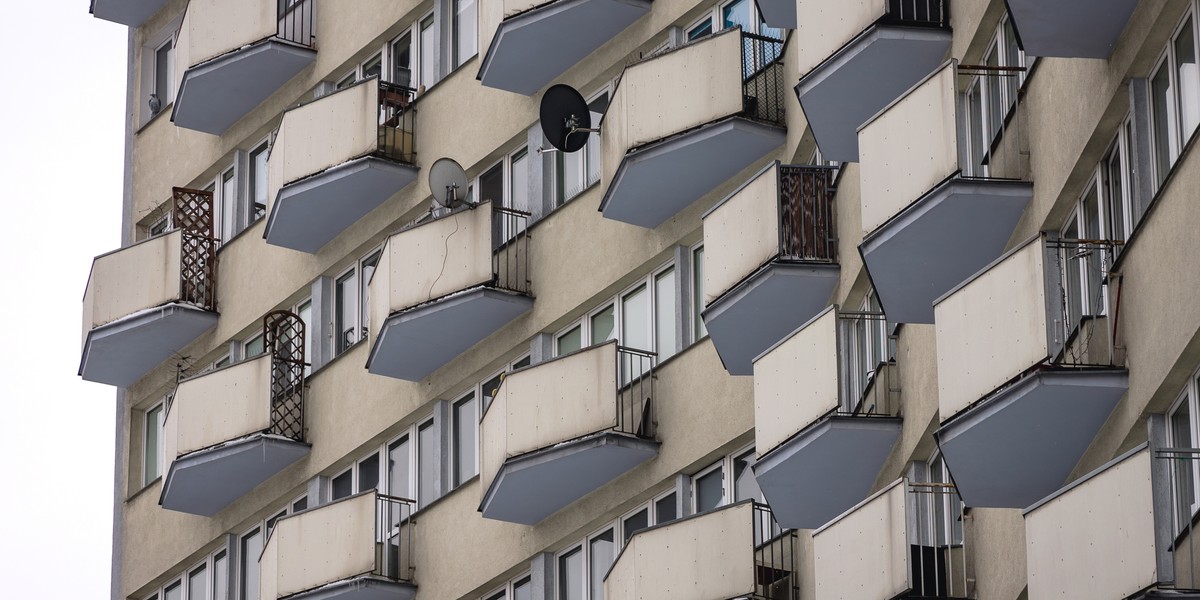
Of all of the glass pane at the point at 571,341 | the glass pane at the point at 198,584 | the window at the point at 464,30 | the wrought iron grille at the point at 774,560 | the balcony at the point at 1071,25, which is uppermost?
the window at the point at 464,30

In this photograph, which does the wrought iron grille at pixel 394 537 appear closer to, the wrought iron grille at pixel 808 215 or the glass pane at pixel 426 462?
the glass pane at pixel 426 462

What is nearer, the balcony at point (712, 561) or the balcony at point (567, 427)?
the balcony at point (712, 561)

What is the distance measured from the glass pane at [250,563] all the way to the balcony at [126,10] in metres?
9.15

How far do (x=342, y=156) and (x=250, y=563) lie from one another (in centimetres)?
617

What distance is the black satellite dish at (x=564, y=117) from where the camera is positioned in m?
30.9

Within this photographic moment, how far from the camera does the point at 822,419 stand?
82.2 ft

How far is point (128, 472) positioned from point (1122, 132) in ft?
77.7

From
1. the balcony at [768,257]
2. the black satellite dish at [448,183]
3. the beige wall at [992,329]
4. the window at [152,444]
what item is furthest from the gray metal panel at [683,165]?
the window at [152,444]

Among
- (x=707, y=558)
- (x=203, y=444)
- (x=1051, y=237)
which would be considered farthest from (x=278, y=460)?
(x=1051, y=237)

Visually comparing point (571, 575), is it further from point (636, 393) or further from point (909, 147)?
point (909, 147)

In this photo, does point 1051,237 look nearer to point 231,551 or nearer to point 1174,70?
point 1174,70

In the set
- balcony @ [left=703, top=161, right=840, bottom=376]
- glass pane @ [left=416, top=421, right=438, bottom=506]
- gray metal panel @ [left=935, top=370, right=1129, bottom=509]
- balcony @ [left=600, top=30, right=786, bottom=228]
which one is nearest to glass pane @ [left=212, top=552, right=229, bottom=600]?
glass pane @ [left=416, top=421, right=438, bottom=506]

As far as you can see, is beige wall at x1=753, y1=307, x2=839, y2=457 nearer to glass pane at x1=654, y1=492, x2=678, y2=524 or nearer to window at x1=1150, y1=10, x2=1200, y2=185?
glass pane at x1=654, y1=492, x2=678, y2=524

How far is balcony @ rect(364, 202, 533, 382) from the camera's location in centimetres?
3183
